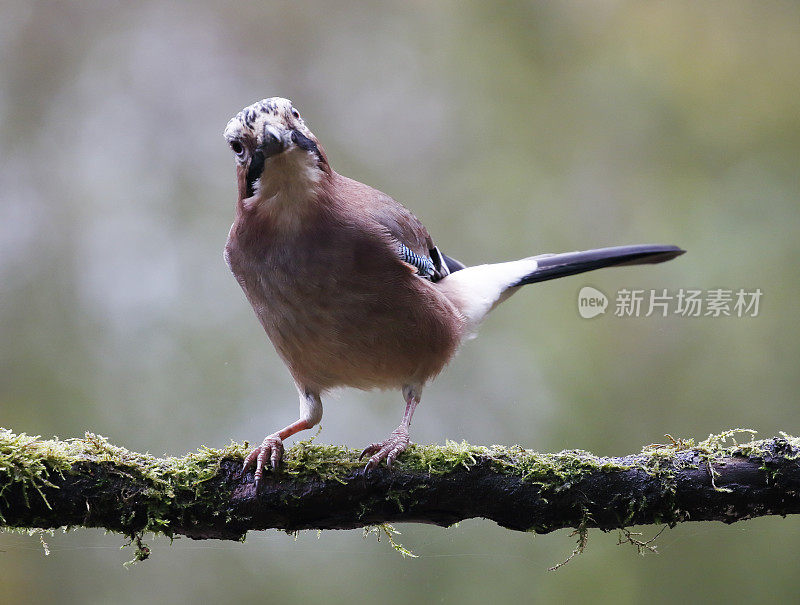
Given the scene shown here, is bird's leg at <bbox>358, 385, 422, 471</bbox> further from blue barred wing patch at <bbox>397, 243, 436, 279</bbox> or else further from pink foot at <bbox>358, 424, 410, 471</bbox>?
blue barred wing patch at <bbox>397, 243, 436, 279</bbox>

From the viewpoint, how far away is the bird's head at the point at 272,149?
7.70ft

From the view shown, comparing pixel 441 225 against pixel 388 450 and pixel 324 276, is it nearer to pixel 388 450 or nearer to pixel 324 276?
pixel 324 276

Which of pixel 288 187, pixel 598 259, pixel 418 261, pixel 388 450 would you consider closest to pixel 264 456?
pixel 388 450

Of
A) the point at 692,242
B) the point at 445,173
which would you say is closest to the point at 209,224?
the point at 445,173

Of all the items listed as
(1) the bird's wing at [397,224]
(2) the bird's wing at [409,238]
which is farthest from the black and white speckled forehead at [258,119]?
(2) the bird's wing at [409,238]

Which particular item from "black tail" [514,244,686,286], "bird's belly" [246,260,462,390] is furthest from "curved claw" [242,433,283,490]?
"black tail" [514,244,686,286]

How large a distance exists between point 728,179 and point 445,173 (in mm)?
1514

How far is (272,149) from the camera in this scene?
7.78 feet

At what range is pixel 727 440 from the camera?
7.98 feet

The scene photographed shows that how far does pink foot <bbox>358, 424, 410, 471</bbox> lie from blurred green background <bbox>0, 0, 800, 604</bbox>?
120 cm

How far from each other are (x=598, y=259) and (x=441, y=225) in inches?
36.4

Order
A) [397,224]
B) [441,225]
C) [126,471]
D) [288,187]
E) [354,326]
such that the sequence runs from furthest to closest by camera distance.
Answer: [441,225]
[397,224]
[354,326]
[288,187]
[126,471]

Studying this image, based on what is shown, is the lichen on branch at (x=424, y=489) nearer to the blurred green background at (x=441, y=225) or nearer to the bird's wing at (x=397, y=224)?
the bird's wing at (x=397, y=224)

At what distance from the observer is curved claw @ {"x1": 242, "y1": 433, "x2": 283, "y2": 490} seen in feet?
7.64
